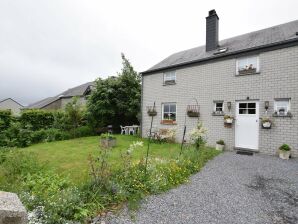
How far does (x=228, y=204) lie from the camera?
12.8ft

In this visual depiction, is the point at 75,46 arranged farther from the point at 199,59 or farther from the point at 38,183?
the point at 38,183

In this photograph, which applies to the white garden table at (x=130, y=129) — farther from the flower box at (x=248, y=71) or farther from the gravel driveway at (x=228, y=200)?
the gravel driveway at (x=228, y=200)

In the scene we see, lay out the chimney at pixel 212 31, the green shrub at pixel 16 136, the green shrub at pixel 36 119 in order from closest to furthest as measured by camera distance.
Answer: the green shrub at pixel 16 136 → the chimney at pixel 212 31 → the green shrub at pixel 36 119

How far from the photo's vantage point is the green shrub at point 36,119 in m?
14.2

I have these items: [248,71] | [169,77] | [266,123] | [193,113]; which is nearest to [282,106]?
[266,123]

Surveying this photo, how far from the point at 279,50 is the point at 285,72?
1.05 m

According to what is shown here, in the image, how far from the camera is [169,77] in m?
12.8

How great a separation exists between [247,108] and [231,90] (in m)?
1.22

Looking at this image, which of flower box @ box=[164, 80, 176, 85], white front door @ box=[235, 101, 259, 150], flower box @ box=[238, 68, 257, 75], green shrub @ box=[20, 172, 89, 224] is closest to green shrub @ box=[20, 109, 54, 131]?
flower box @ box=[164, 80, 176, 85]

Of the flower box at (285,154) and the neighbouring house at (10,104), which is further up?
the neighbouring house at (10,104)

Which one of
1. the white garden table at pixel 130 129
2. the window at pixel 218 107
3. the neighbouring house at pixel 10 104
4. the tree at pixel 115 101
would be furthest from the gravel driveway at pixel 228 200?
the neighbouring house at pixel 10 104

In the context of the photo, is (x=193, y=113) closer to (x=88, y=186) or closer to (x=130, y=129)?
(x=130, y=129)

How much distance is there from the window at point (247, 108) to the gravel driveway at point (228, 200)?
3503 mm

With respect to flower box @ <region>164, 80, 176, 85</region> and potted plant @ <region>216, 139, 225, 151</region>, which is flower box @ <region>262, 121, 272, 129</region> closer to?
potted plant @ <region>216, 139, 225, 151</region>
